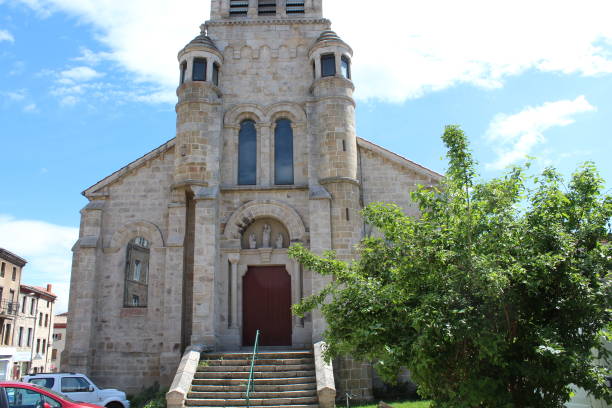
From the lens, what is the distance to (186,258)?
715 inches

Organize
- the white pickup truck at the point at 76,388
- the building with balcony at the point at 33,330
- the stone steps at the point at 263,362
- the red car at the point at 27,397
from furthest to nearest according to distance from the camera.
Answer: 1. the building with balcony at the point at 33,330
2. the stone steps at the point at 263,362
3. the white pickup truck at the point at 76,388
4. the red car at the point at 27,397

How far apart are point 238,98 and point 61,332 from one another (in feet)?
191

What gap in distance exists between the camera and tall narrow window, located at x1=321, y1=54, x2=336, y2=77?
19.4 metres

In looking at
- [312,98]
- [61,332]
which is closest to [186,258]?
[312,98]

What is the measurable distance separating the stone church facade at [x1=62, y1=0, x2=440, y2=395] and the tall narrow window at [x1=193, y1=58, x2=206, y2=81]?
5 centimetres

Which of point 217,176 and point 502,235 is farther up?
point 217,176

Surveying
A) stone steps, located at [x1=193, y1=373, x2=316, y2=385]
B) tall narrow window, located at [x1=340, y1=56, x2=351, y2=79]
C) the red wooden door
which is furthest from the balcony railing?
Answer: tall narrow window, located at [x1=340, y1=56, x2=351, y2=79]

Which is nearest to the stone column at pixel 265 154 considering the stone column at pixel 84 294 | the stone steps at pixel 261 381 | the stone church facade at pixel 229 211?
the stone church facade at pixel 229 211

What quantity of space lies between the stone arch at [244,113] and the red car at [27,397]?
12.4 metres

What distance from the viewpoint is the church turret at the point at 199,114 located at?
18.3m

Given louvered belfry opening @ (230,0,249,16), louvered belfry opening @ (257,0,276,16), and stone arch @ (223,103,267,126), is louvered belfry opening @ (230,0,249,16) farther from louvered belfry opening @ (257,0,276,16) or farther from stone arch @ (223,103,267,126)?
stone arch @ (223,103,267,126)

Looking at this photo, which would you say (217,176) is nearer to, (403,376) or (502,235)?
(403,376)

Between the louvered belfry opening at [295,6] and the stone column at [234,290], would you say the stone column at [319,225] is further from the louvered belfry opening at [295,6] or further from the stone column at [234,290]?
the louvered belfry opening at [295,6]

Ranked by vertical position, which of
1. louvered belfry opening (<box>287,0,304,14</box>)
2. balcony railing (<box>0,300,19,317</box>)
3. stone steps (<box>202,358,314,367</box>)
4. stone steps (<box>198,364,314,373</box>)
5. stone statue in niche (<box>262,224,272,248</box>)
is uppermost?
louvered belfry opening (<box>287,0,304,14</box>)
